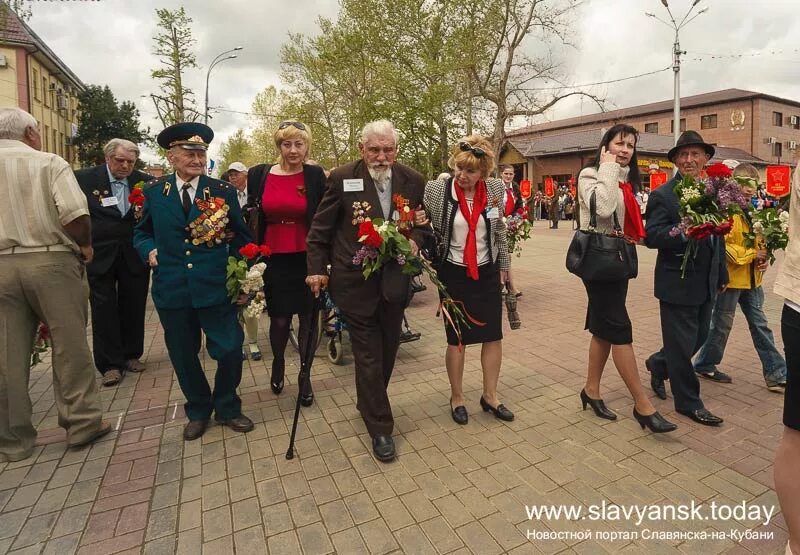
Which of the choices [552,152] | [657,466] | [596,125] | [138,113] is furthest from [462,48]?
[596,125]

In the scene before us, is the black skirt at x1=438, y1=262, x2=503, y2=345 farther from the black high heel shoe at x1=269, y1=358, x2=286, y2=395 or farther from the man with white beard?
the black high heel shoe at x1=269, y1=358, x2=286, y2=395

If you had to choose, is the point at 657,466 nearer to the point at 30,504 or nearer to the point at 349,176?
the point at 349,176

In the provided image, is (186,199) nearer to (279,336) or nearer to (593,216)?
(279,336)

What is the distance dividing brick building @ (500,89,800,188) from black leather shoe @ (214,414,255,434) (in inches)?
1470

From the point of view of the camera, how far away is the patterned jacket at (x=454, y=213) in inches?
135

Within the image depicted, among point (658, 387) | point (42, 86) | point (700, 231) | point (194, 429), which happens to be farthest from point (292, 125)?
point (42, 86)

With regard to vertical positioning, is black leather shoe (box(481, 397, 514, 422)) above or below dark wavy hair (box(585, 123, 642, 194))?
below

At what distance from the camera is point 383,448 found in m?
3.08

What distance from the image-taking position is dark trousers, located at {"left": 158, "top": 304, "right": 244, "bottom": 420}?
3289 mm

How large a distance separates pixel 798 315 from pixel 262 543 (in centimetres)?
253

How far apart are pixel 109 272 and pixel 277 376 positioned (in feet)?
6.68

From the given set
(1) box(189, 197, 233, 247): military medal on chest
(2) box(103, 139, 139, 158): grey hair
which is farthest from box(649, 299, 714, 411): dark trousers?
(2) box(103, 139, 139, 158): grey hair

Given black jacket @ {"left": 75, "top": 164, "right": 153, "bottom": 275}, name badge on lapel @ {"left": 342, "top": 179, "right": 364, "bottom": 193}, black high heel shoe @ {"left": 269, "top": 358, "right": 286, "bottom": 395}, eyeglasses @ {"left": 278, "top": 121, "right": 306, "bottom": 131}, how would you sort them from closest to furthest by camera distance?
name badge on lapel @ {"left": 342, "top": 179, "right": 364, "bottom": 193} < eyeglasses @ {"left": 278, "top": 121, "right": 306, "bottom": 131} < black high heel shoe @ {"left": 269, "top": 358, "right": 286, "bottom": 395} < black jacket @ {"left": 75, "top": 164, "right": 153, "bottom": 275}

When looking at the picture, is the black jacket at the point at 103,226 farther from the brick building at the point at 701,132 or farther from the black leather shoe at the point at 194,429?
the brick building at the point at 701,132
